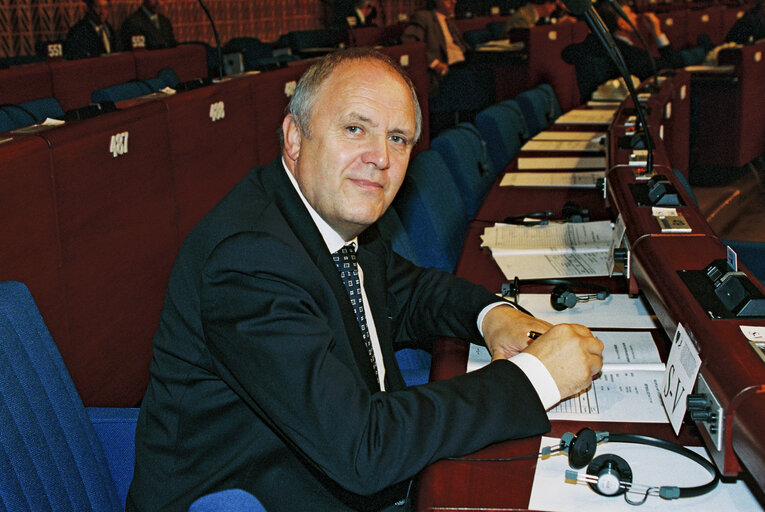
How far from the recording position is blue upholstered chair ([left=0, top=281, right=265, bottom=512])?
3.87 ft

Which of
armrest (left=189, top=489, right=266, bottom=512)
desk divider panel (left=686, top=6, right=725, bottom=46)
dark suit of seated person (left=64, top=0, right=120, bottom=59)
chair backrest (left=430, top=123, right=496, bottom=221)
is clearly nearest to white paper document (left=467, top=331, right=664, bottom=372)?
armrest (left=189, top=489, right=266, bottom=512)

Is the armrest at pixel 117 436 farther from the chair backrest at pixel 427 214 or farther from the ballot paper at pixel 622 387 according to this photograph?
the chair backrest at pixel 427 214

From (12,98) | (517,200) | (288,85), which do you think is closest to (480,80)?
(288,85)

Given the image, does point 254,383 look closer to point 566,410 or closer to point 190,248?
point 190,248

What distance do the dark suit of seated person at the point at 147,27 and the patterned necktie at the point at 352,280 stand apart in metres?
7.03

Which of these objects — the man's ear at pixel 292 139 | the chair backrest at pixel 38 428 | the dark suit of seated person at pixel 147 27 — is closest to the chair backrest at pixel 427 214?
the man's ear at pixel 292 139

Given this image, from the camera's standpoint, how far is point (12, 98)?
16.8ft

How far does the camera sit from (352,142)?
133cm

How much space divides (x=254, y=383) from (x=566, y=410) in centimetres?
52

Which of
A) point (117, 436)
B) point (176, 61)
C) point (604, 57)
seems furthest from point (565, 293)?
point (176, 61)

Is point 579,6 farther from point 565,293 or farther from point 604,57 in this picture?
point 604,57

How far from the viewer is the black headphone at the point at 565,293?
1.70 meters

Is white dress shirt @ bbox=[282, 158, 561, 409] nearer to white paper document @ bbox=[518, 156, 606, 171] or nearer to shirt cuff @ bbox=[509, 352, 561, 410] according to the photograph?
shirt cuff @ bbox=[509, 352, 561, 410]

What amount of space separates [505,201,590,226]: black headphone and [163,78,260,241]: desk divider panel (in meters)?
1.43
